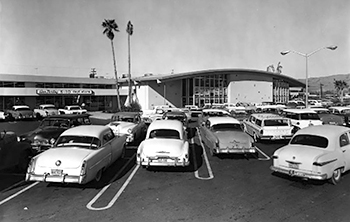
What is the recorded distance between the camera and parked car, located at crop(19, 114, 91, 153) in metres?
9.61

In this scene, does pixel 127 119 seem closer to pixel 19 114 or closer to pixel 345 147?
pixel 345 147

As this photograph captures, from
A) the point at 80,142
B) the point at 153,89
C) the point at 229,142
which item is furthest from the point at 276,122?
the point at 153,89

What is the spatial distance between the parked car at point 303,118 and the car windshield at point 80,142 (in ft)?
35.5

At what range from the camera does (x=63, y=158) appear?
6.53 meters

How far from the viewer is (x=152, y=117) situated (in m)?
21.8

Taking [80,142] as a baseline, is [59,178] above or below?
below

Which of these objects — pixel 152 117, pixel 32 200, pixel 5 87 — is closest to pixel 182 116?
pixel 152 117

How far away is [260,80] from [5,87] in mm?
38656

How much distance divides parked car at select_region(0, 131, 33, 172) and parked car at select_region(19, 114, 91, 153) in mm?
569

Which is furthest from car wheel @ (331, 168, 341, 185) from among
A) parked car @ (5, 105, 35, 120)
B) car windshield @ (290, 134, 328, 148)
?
parked car @ (5, 105, 35, 120)

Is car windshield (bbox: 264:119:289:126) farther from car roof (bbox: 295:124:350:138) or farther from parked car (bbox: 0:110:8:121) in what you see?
parked car (bbox: 0:110:8:121)

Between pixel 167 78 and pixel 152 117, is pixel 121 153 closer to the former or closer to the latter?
pixel 152 117

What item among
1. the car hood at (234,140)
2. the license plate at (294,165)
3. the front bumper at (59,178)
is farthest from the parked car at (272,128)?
the front bumper at (59,178)

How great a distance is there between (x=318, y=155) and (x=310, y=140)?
105 cm
